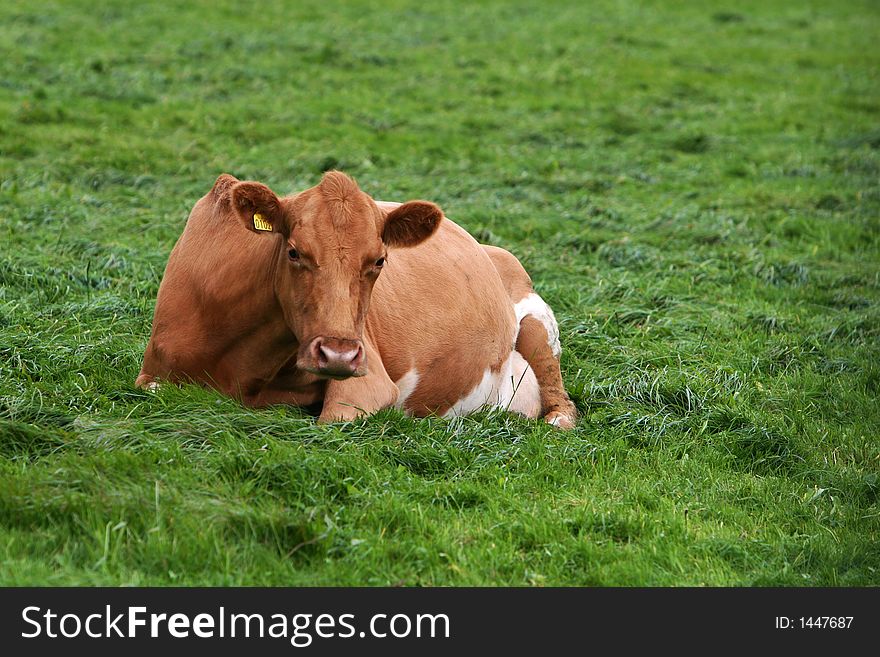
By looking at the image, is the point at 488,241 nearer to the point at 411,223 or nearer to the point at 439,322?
the point at 439,322

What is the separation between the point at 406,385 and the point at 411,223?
4.45 feet

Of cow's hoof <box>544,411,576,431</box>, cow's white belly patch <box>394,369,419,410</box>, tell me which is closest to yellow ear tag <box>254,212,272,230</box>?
cow's white belly patch <box>394,369,419,410</box>

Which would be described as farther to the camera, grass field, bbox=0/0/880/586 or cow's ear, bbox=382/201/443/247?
cow's ear, bbox=382/201/443/247

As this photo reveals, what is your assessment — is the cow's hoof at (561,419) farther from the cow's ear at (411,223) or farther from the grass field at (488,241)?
the cow's ear at (411,223)

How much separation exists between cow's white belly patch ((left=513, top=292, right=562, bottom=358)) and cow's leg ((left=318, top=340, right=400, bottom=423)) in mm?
2172

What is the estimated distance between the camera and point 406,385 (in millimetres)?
8195

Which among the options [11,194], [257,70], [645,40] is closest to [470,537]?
[11,194]

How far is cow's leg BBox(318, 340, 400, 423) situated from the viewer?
729cm

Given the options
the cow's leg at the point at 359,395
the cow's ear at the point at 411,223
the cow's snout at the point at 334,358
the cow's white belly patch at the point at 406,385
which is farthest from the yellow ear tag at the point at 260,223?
the cow's white belly patch at the point at 406,385

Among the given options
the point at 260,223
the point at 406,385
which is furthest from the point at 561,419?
the point at 260,223

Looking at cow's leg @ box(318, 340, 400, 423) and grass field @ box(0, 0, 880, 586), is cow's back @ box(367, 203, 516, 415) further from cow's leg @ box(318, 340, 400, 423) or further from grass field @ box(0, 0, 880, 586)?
grass field @ box(0, 0, 880, 586)
